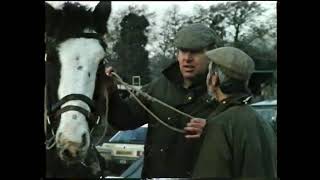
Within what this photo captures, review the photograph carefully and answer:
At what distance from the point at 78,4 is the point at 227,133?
1541mm

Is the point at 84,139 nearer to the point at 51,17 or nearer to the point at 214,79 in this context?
the point at 51,17

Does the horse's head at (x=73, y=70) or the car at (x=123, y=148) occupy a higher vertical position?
the horse's head at (x=73, y=70)

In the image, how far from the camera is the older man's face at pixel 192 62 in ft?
12.8

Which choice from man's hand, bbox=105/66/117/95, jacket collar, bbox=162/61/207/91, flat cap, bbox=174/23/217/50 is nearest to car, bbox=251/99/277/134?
jacket collar, bbox=162/61/207/91

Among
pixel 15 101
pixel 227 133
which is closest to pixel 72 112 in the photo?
pixel 15 101

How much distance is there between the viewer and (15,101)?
4.12 metres

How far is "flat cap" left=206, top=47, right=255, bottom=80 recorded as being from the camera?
3893 millimetres

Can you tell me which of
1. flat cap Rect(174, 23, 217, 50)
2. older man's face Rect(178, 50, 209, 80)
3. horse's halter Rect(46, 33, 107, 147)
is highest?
flat cap Rect(174, 23, 217, 50)

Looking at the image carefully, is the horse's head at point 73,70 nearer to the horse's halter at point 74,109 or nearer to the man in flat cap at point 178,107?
the horse's halter at point 74,109

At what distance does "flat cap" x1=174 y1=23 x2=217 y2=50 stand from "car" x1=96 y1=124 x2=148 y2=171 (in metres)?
0.72

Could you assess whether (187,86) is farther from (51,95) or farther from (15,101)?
(15,101)

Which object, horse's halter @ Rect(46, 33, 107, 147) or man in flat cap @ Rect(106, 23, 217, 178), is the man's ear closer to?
man in flat cap @ Rect(106, 23, 217, 178)

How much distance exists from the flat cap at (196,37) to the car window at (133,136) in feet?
2.40

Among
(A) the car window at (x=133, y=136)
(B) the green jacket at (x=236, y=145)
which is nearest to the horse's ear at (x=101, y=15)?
(A) the car window at (x=133, y=136)
